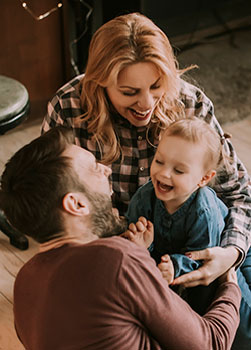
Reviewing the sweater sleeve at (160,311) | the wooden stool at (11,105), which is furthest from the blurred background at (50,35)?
the sweater sleeve at (160,311)

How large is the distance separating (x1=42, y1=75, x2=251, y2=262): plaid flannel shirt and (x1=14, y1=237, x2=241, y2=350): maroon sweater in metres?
0.59

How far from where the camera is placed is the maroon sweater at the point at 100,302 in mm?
956

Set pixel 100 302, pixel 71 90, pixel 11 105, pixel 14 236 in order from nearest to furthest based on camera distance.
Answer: pixel 100 302
pixel 71 90
pixel 11 105
pixel 14 236

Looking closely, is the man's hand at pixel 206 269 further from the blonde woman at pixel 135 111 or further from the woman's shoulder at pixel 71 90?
the woman's shoulder at pixel 71 90

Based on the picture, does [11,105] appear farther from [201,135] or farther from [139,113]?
[201,135]

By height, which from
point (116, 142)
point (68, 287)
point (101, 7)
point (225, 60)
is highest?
point (68, 287)

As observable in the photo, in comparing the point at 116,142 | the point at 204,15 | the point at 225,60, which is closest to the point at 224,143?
the point at 116,142

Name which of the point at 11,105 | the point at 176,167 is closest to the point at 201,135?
the point at 176,167

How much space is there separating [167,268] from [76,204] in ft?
1.17

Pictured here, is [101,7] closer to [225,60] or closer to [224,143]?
[225,60]

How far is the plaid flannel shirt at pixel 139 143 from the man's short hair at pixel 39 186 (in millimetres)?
569

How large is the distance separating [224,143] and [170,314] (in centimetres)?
69

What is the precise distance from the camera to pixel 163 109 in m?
1.58

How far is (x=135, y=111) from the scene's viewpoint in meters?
1.52
